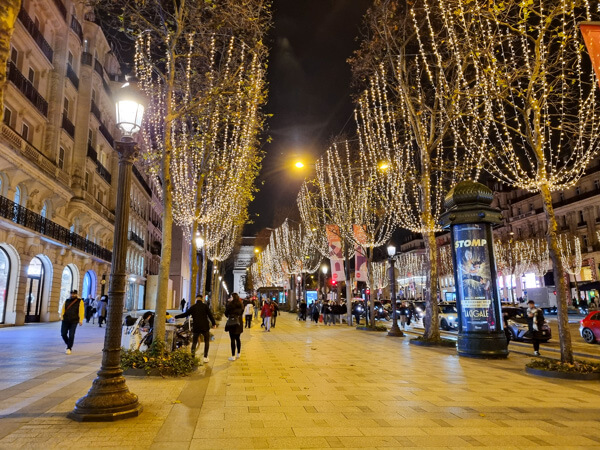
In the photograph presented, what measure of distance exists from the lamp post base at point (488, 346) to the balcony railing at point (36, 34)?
25282mm

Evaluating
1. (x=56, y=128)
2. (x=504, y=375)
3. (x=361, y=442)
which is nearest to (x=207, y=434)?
(x=361, y=442)

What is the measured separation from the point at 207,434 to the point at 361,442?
185 cm

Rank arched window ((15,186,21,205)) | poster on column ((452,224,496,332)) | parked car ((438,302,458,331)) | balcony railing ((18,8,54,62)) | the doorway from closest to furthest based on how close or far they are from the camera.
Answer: poster on column ((452,224,496,332))
arched window ((15,186,21,205))
balcony railing ((18,8,54,62))
the doorway
parked car ((438,302,458,331))

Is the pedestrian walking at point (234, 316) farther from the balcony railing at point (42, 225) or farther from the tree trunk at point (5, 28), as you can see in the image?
the balcony railing at point (42, 225)

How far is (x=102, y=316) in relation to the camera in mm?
24312

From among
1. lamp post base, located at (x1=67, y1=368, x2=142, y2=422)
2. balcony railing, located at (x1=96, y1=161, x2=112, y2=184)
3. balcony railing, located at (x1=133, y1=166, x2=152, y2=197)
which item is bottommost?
lamp post base, located at (x1=67, y1=368, x2=142, y2=422)

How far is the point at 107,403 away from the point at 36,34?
82.9ft

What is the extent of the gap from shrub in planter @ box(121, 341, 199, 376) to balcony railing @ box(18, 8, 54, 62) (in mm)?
20736

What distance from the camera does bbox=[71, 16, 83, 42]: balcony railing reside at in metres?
28.5

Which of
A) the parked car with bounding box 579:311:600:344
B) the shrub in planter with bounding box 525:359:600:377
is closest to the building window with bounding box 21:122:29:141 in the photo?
the shrub in planter with bounding box 525:359:600:377

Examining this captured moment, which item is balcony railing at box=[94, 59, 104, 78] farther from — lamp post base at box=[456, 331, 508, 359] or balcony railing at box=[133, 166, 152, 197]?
lamp post base at box=[456, 331, 508, 359]

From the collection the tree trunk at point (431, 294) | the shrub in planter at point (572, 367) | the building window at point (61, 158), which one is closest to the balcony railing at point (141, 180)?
the building window at point (61, 158)

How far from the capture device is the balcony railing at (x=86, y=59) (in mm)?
31022

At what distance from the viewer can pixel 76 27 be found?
95.3 feet
